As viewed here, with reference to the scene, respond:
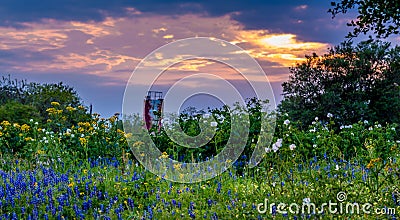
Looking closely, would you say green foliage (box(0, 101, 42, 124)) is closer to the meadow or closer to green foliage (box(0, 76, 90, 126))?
green foliage (box(0, 76, 90, 126))

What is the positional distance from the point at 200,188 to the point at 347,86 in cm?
1113

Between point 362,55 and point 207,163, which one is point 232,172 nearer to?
point 207,163

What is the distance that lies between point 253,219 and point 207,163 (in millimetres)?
3139

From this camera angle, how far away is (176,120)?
30.3ft

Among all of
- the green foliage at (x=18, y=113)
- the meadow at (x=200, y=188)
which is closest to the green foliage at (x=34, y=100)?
the green foliage at (x=18, y=113)

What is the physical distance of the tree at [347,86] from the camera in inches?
609

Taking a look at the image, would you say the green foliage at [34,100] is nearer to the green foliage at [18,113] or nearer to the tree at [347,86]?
the green foliage at [18,113]

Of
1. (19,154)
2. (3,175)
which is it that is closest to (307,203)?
(3,175)

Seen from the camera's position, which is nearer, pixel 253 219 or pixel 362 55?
pixel 253 219

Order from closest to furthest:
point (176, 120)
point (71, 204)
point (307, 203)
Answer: point (307, 203), point (71, 204), point (176, 120)

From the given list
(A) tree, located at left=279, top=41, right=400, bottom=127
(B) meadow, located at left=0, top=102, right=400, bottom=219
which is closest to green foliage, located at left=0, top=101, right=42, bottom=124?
(B) meadow, located at left=0, top=102, right=400, bottom=219

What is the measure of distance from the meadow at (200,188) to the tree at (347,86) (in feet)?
21.5

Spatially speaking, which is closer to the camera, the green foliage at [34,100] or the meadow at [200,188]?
the meadow at [200,188]

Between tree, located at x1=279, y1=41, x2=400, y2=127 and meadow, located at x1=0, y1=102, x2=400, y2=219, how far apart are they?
258 inches
